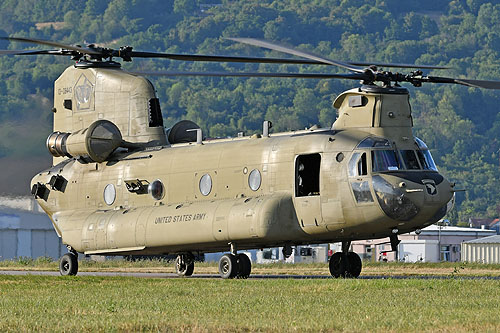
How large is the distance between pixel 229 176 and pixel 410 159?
5802 mm

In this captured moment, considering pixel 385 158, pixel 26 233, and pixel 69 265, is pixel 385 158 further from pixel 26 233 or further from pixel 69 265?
pixel 26 233

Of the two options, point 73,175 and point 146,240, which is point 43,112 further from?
point 146,240

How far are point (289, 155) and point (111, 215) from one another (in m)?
7.84

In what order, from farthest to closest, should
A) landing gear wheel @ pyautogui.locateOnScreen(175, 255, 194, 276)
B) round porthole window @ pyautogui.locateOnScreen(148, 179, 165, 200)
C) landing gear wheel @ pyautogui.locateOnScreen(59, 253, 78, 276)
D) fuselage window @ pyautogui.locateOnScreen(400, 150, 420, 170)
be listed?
1. landing gear wheel @ pyautogui.locateOnScreen(59, 253, 78, 276)
2. landing gear wheel @ pyautogui.locateOnScreen(175, 255, 194, 276)
3. round porthole window @ pyautogui.locateOnScreen(148, 179, 165, 200)
4. fuselage window @ pyautogui.locateOnScreen(400, 150, 420, 170)

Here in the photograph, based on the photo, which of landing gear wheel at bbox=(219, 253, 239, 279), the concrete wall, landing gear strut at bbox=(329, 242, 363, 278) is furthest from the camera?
the concrete wall

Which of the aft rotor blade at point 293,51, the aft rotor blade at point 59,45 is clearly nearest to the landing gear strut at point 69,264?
the aft rotor blade at point 59,45

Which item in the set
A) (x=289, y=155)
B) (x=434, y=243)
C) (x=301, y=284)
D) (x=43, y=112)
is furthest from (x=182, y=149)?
(x=434, y=243)

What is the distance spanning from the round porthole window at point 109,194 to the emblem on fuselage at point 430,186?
11.7m

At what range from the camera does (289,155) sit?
→ 34219mm

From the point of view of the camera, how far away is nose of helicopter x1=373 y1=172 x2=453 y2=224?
3244 centimetres

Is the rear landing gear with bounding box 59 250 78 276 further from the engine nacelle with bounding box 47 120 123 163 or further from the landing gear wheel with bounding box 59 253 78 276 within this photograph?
the engine nacelle with bounding box 47 120 123 163

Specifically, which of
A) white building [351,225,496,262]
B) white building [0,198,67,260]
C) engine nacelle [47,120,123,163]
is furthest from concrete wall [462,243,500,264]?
engine nacelle [47,120,123,163]

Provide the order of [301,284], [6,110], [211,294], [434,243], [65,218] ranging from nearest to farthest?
[211,294] → [301,284] → [65,218] → [6,110] → [434,243]

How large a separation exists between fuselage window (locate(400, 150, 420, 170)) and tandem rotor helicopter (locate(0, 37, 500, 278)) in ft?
0.13
